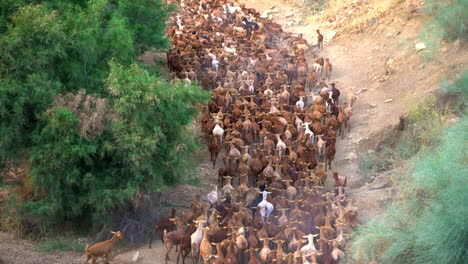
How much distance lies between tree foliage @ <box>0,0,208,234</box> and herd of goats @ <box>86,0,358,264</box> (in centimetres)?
130

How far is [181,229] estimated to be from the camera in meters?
12.0

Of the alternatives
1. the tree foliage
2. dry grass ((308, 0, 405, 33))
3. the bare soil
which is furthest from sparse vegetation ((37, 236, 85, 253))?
dry grass ((308, 0, 405, 33))

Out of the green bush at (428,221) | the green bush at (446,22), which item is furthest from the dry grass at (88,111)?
the green bush at (446,22)

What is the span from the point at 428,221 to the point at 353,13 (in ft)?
51.6

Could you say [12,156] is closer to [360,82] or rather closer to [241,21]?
[360,82]

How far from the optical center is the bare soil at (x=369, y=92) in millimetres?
12578

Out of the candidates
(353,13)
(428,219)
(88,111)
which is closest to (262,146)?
(88,111)

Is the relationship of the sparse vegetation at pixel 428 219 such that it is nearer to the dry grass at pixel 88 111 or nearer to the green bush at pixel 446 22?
the dry grass at pixel 88 111

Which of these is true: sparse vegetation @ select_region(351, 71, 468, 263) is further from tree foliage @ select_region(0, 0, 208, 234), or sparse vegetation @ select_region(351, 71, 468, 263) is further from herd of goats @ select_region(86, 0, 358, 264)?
tree foliage @ select_region(0, 0, 208, 234)

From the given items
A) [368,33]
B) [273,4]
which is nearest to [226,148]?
[368,33]

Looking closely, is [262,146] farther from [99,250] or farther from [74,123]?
[99,250]

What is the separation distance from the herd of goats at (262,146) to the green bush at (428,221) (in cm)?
88

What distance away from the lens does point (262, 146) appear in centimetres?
1595

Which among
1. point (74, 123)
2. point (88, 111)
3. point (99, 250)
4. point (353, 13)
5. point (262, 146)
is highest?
point (353, 13)
